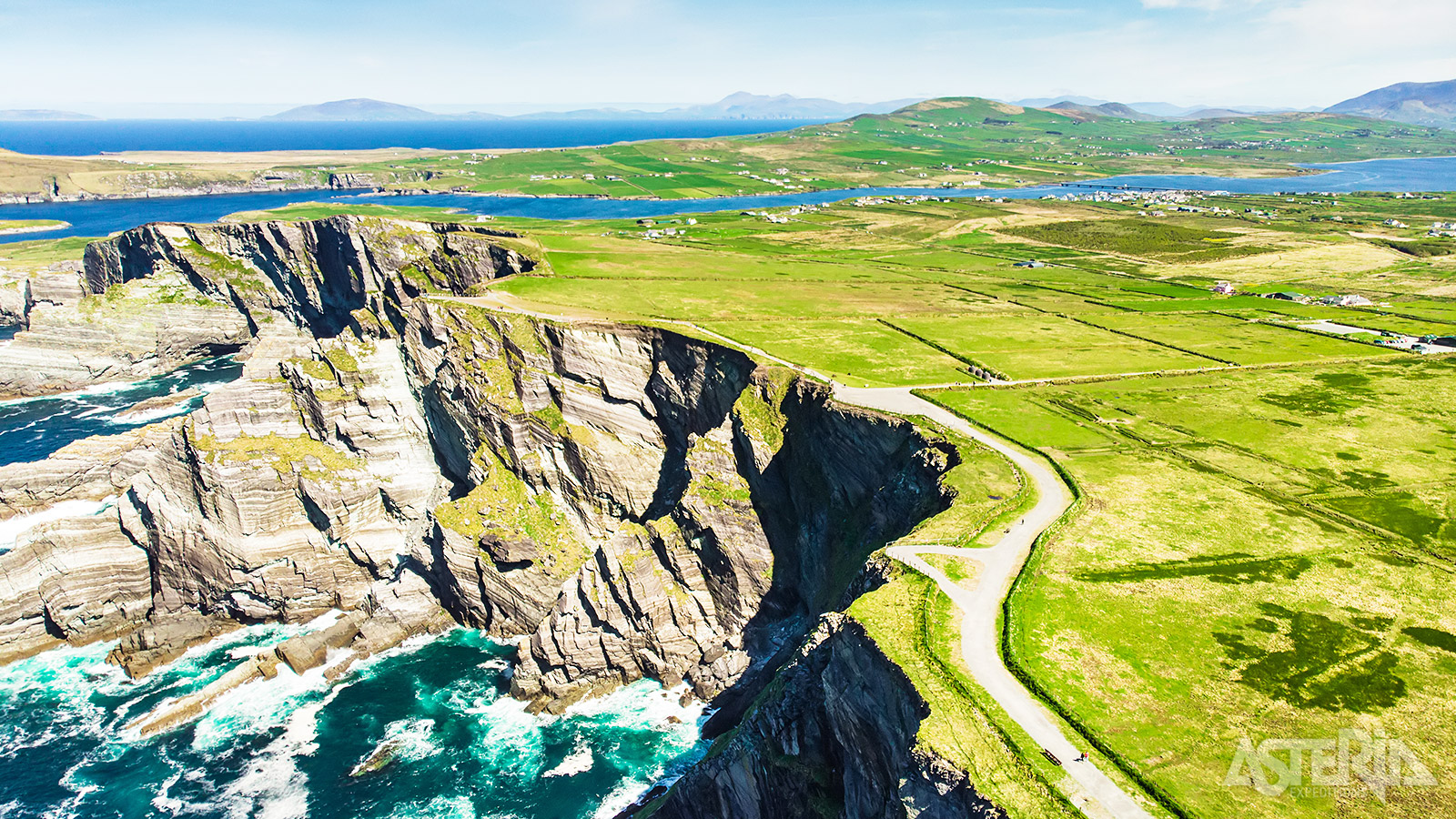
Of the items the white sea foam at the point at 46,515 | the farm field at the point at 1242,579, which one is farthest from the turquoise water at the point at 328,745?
the farm field at the point at 1242,579

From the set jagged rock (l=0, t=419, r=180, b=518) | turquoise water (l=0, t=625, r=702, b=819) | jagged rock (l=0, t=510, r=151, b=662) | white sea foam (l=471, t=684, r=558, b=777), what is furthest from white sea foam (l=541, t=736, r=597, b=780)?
jagged rock (l=0, t=419, r=180, b=518)

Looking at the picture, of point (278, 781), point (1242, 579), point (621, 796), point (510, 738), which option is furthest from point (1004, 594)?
point (278, 781)

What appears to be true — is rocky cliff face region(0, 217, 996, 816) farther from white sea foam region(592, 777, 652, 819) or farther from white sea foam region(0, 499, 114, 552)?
white sea foam region(592, 777, 652, 819)

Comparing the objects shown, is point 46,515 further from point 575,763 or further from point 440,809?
point 575,763

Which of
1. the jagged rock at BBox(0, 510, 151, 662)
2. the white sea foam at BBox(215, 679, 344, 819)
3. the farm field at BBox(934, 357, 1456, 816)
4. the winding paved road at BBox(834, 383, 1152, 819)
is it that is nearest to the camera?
the winding paved road at BBox(834, 383, 1152, 819)

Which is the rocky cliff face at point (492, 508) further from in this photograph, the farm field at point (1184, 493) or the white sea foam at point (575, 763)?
the farm field at point (1184, 493)
